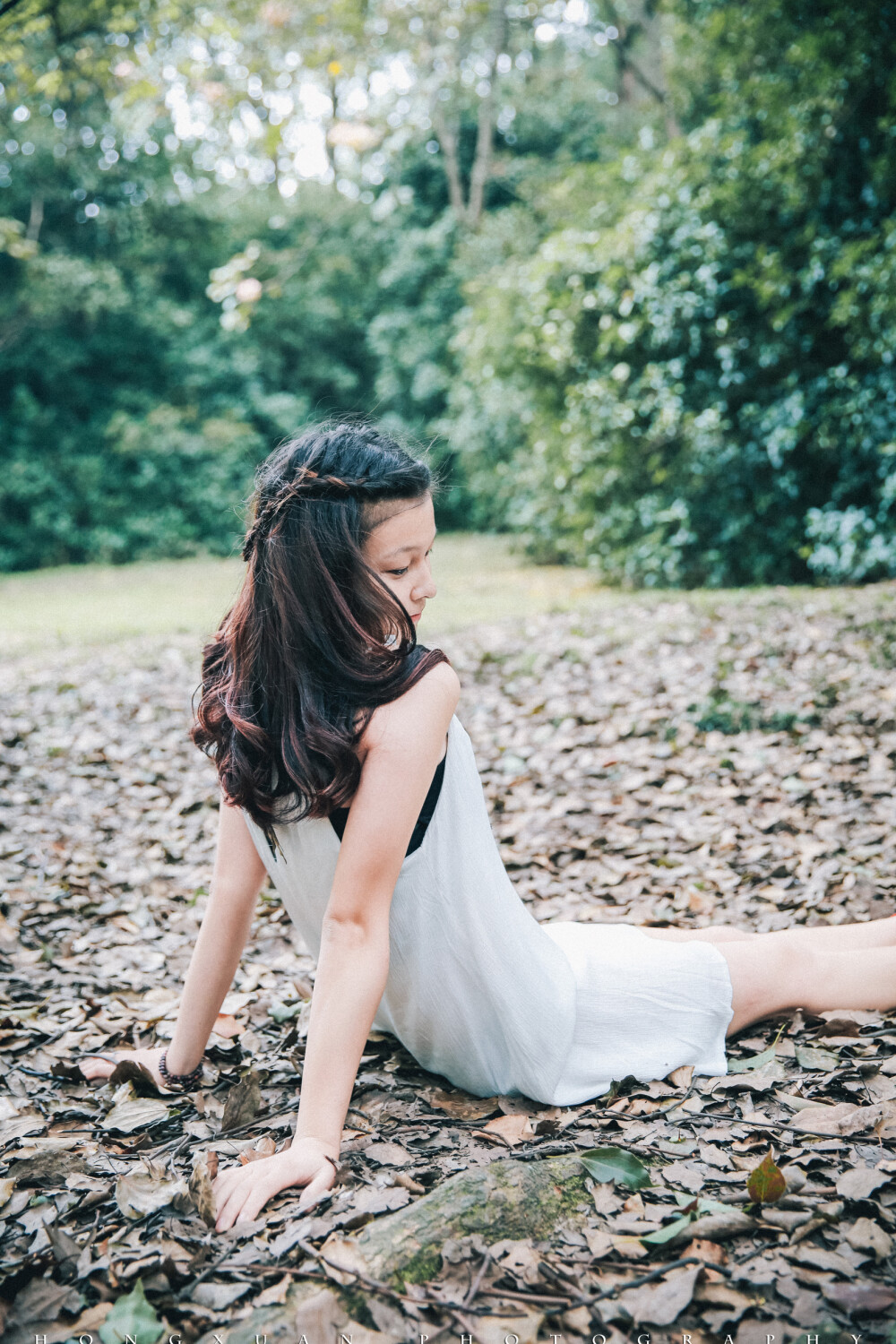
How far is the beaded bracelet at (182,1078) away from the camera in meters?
2.20

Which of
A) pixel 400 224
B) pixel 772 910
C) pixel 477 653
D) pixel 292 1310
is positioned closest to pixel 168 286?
pixel 400 224

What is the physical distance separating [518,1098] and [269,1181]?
69 centimetres

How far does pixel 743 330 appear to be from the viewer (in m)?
9.05

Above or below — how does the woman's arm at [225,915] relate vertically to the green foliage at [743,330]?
below

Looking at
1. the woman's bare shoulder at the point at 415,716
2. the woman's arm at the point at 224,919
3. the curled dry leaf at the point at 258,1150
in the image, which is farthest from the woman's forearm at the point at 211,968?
the woman's bare shoulder at the point at 415,716

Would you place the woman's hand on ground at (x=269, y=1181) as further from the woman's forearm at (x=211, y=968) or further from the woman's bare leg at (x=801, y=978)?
the woman's bare leg at (x=801, y=978)

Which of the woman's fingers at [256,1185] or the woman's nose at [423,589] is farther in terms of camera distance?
the woman's nose at [423,589]

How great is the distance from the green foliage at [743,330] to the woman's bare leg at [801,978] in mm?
6339

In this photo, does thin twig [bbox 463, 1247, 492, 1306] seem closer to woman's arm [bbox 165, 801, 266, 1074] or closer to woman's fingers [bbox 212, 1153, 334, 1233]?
woman's fingers [bbox 212, 1153, 334, 1233]

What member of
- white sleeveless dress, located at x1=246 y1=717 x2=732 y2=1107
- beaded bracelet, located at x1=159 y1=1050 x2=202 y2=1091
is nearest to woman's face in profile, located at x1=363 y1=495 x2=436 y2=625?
white sleeveless dress, located at x1=246 y1=717 x2=732 y2=1107

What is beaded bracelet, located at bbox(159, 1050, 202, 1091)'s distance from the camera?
220cm

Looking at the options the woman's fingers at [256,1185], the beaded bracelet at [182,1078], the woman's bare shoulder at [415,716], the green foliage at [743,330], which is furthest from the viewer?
the green foliage at [743,330]

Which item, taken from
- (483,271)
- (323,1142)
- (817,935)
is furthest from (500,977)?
(483,271)

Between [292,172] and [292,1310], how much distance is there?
73.0 ft
